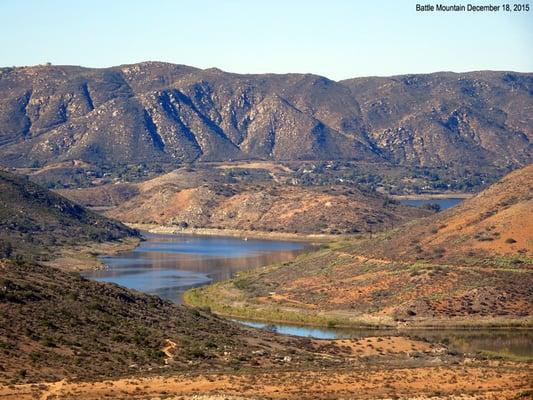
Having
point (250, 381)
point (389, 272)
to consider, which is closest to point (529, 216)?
point (389, 272)

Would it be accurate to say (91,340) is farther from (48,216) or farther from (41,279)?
(48,216)

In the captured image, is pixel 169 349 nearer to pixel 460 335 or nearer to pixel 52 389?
pixel 52 389

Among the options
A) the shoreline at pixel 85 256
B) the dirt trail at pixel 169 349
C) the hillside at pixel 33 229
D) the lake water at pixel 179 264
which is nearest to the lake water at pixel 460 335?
the lake water at pixel 179 264

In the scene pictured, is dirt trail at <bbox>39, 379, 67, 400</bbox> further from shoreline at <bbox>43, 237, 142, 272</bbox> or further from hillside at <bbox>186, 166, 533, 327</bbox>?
shoreline at <bbox>43, 237, 142, 272</bbox>

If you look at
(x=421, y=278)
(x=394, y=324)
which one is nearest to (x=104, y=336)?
(x=394, y=324)

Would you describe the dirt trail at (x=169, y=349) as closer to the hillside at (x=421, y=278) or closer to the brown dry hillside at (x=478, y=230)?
the hillside at (x=421, y=278)

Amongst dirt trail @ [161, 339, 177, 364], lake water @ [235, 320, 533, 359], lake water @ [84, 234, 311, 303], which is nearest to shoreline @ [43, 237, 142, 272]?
lake water @ [84, 234, 311, 303]
